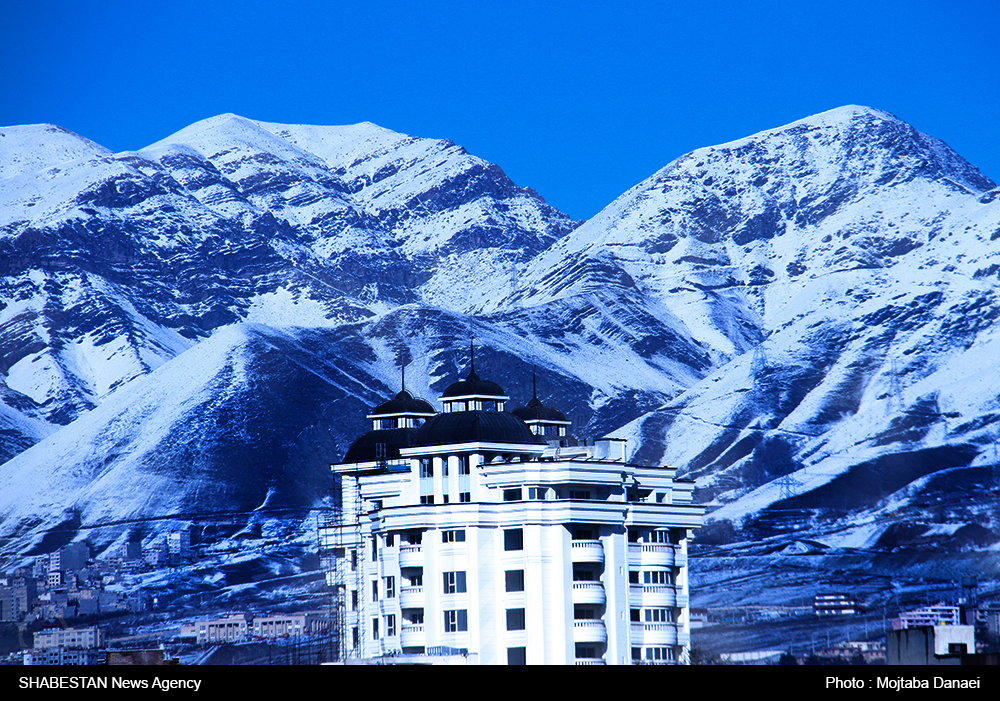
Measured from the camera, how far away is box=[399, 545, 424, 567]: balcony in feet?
210

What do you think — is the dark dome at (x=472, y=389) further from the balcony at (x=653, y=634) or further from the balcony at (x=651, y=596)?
the balcony at (x=653, y=634)

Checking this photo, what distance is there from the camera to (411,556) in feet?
211

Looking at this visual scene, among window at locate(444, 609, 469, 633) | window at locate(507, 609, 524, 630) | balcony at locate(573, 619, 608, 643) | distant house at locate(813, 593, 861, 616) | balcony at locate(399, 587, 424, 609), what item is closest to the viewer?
window at locate(444, 609, 469, 633)

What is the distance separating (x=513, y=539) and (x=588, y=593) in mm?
3376

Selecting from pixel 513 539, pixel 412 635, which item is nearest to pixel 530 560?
pixel 513 539

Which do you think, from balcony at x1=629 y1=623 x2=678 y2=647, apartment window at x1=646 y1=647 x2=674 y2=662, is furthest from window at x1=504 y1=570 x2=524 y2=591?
apartment window at x1=646 y1=647 x2=674 y2=662

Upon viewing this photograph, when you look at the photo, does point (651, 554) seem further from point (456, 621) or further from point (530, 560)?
point (456, 621)

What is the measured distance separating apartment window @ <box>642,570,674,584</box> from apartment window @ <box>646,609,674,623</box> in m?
1.25

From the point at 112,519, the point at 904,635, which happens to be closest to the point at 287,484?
the point at 112,519

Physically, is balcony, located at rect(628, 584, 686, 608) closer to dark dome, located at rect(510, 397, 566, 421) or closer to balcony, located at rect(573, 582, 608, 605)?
balcony, located at rect(573, 582, 608, 605)

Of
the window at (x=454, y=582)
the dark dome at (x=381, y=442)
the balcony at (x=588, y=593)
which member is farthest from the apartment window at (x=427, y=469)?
the balcony at (x=588, y=593)

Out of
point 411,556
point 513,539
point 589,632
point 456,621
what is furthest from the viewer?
point 411,556

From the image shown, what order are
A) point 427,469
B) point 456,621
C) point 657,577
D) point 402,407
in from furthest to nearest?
point 402,407
point 657,577
point 427,469
point 456,621

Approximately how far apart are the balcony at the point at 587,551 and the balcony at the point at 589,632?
92.8 inches
